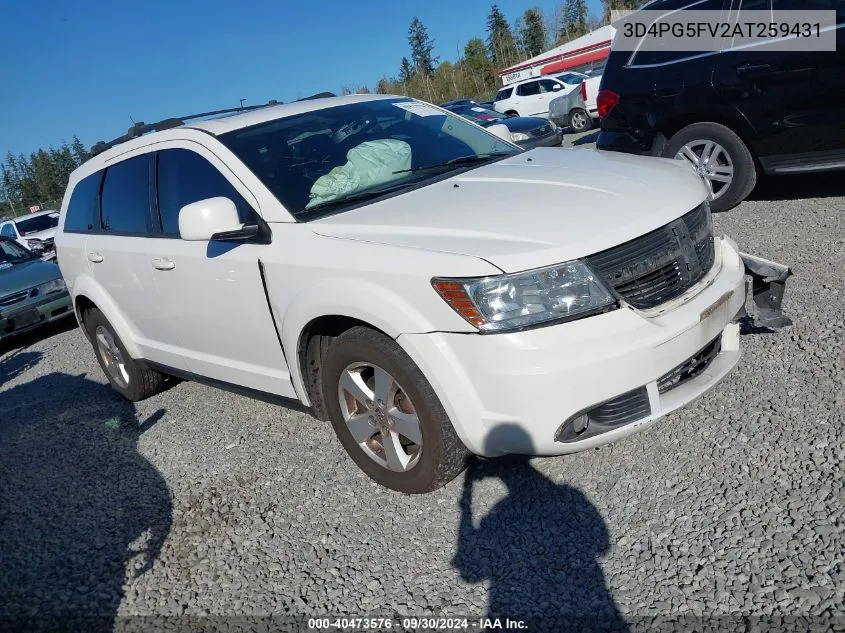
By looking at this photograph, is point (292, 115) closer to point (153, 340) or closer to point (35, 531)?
point (153, 340)

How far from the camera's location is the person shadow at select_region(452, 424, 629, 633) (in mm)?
2295

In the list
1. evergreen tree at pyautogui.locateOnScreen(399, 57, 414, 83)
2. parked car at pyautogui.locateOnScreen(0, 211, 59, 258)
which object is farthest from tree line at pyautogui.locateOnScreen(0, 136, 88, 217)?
parked car at pyautogui.locateOnScreen(0, 211, 59, 258)

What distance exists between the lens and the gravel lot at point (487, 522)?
7.67 feet

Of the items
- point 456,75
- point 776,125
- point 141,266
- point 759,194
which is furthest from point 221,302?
point 456,75

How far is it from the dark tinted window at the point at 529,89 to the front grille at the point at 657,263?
70.2ft

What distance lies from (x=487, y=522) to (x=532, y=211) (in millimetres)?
1288

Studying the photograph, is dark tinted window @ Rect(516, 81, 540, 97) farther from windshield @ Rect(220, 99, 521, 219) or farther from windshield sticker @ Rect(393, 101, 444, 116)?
windshield @ Rect(220, 99, 521, 219)

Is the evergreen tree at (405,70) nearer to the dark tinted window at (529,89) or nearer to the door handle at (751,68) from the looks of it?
the dark tinted window at (529,89)

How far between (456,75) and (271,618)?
67503 mm

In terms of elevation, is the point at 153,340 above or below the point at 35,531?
above

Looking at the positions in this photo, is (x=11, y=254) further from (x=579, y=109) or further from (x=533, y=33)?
(x=533, y=33)

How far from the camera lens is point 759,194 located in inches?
262

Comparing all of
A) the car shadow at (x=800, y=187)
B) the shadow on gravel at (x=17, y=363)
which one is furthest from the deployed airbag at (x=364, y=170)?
the shadow on gravel at (x=17, y=363)

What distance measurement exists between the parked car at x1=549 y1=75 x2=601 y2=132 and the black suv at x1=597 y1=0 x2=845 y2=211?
36.9ft
